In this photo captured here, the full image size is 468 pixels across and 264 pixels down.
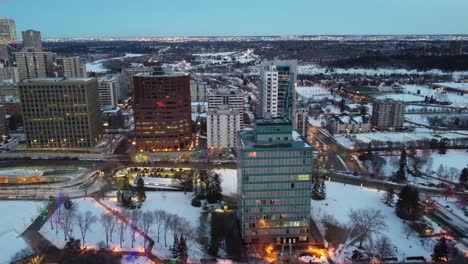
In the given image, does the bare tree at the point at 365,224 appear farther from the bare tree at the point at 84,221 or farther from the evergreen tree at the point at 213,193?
the bare tree at the point at 84,221

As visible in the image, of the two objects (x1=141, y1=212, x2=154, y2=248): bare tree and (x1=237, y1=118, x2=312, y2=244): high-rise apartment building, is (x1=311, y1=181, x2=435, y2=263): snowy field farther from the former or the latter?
(x1=141, y1=212, x2=154, y2=248): bare tree

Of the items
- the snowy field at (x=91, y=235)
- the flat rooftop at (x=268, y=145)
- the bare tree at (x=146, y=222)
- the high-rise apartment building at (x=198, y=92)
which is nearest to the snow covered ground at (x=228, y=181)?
the bare tree at (x=146, y=222)

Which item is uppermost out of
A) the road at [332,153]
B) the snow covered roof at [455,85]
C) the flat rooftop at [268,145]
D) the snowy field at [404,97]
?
the flat rooftop at [268,145]

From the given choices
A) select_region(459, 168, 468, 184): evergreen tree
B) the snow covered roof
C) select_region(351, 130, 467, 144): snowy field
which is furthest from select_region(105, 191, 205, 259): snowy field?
the snow covered roof

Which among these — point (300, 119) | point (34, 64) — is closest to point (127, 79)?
point (34, 64)

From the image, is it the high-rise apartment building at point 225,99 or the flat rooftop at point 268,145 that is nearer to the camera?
the flat rooftop at point 268,145

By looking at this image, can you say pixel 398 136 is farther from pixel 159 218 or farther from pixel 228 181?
pixel 159 218
